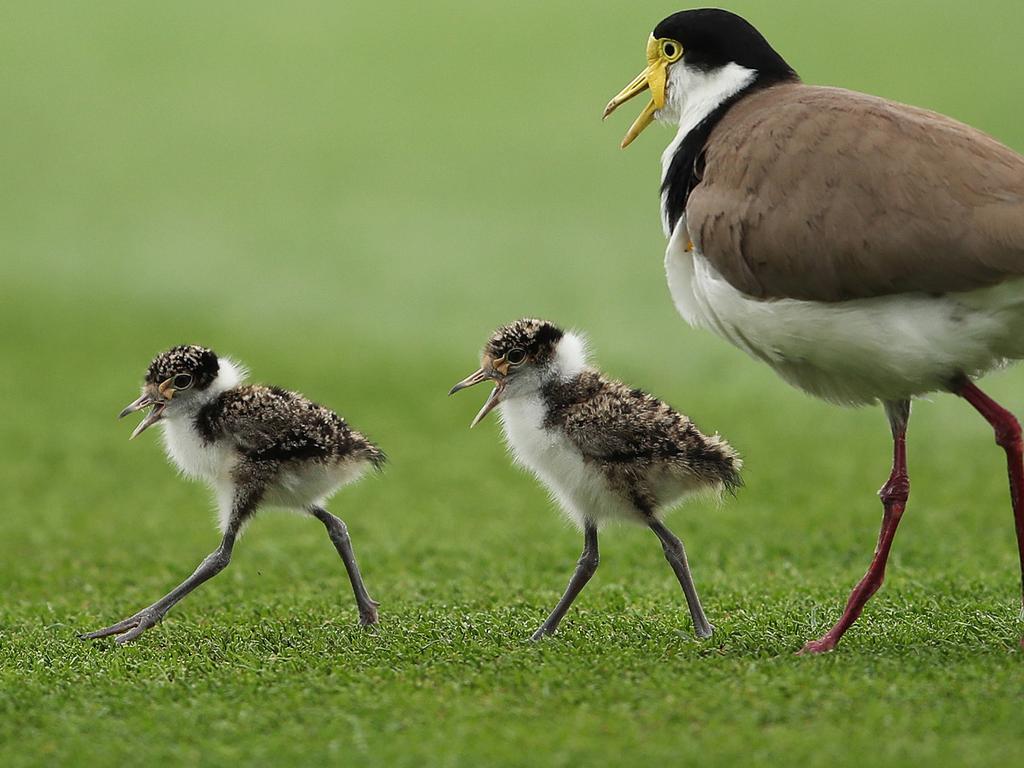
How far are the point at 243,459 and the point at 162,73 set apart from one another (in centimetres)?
2032

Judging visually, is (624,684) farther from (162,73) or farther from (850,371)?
(162,73)

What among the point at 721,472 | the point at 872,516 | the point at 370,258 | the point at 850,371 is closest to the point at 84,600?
the point at 721,472

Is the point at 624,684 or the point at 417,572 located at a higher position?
the point at 624,684

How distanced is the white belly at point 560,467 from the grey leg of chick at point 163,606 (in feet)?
4.67

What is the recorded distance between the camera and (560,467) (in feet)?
21.7

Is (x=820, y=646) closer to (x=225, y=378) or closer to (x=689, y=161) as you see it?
(x=689, y=161)

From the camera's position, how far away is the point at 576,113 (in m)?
23.8

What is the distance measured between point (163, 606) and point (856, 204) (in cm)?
358

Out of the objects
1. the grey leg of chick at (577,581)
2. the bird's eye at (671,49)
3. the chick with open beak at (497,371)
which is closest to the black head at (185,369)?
the chick with open beak at (497,371)

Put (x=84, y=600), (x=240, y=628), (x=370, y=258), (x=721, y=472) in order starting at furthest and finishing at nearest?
1. (x=370, y=258)
2. (x=84, y=600)
3. (x=240, y=628)
4. (x=721, y=472)

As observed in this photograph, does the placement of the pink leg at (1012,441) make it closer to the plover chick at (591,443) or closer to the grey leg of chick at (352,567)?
the plover chick at (591,443)

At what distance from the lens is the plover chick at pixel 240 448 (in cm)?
678

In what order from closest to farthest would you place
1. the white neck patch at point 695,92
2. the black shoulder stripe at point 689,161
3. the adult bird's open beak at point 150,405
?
the black shoulder stripe at point 689,161
the white neck patch at point 695,92
the adult bird's open beak at point 150,405

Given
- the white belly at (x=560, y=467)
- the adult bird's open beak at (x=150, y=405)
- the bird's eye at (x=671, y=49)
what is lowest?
the white belly at (x=560, y=467)
